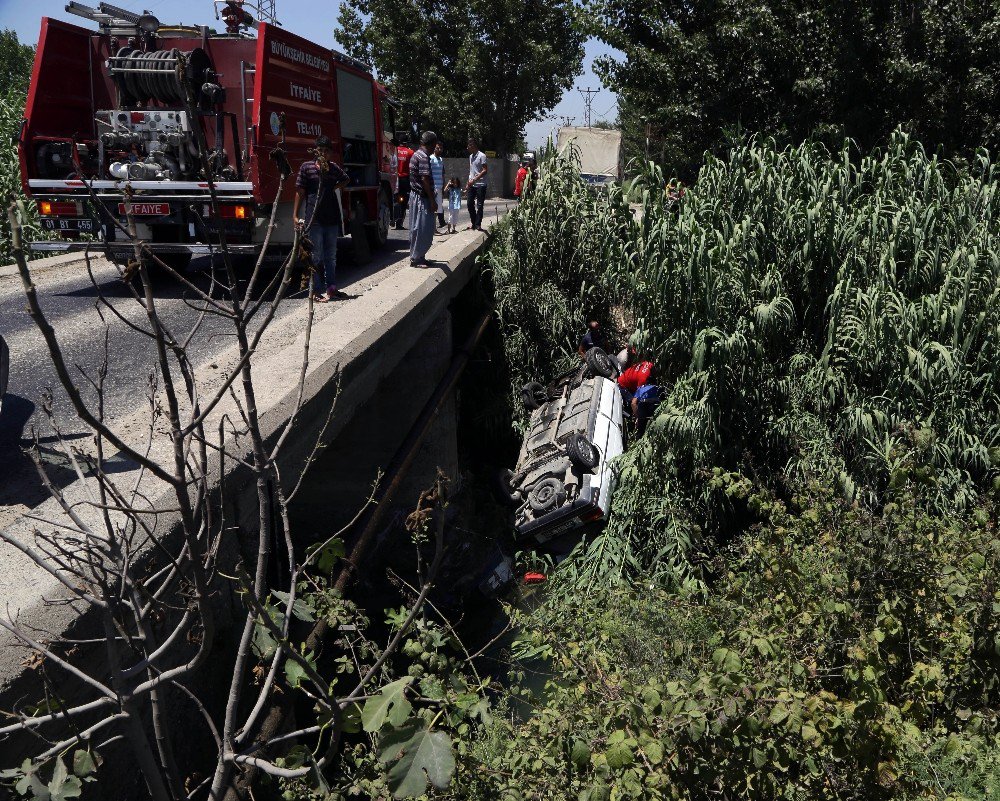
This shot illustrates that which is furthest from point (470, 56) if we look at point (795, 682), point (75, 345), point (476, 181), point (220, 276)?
point (795, 682)

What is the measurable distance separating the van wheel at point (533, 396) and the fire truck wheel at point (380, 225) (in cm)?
334

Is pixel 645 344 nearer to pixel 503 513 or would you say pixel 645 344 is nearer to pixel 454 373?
pixel 454 373

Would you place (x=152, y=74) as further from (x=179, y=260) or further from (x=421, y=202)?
(x=421, y=202)

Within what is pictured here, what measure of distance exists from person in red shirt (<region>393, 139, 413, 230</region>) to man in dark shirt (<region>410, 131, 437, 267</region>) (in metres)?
3.93

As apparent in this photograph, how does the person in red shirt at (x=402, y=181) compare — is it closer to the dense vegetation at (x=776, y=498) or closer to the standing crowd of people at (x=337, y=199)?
the standing crowd of people at (x=337, y=199)

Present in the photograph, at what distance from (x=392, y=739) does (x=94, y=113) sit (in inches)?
367

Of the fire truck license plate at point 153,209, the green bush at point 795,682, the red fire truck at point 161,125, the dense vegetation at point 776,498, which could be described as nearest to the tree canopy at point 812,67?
the dense vegetation at point 776,498

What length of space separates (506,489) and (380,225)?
4755 millimetres

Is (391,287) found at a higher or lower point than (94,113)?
lower

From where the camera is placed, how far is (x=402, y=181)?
51.8 ft

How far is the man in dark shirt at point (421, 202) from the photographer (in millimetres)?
9461

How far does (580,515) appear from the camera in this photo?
8.10 meters

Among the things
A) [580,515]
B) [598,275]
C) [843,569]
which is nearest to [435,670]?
[843,569]

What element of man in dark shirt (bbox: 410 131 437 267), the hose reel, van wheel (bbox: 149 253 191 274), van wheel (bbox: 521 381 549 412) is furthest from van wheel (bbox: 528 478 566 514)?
the hose reel
